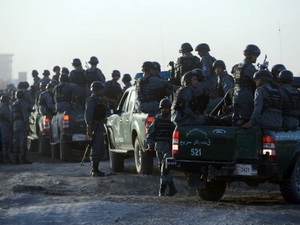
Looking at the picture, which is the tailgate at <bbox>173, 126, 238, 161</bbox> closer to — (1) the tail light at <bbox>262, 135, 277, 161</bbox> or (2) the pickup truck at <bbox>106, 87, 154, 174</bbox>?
(1) the tail light at <bbox>262, 135, 277, 161</bbox>

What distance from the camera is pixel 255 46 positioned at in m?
14.8

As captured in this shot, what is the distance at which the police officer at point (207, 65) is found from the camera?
57.8 feet

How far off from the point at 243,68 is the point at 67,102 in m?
10.7

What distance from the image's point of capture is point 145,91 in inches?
694

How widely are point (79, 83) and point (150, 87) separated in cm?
707

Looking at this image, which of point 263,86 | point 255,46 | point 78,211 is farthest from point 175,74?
point 78,211

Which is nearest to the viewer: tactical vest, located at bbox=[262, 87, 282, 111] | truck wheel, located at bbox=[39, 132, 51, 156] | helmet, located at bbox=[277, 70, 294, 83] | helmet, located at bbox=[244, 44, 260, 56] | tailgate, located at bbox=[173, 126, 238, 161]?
tailgate, located at bbox=[173, 126, 238, 161]

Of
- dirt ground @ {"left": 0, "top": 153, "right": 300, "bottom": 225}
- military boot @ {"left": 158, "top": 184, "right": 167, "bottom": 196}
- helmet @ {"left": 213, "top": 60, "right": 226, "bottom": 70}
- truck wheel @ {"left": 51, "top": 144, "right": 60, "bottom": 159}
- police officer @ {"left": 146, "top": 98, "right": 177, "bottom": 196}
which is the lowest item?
dirt ground @ {"left": 0, "top": 153, "right": 300, "bottom": 225}

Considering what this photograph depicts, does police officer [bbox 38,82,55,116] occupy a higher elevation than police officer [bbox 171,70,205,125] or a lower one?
higher

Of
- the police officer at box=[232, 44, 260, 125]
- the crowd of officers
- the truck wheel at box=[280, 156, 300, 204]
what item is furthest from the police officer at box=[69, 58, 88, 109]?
the truck wheel at box=[280, 156, 300, 204]

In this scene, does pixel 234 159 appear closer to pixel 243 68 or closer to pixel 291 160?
pixel 291 160

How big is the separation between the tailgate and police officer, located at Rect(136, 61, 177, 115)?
4197mm

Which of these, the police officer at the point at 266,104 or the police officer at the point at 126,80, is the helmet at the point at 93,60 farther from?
the police officer at the point at 266,104

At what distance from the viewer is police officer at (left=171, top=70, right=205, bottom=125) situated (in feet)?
46.3
